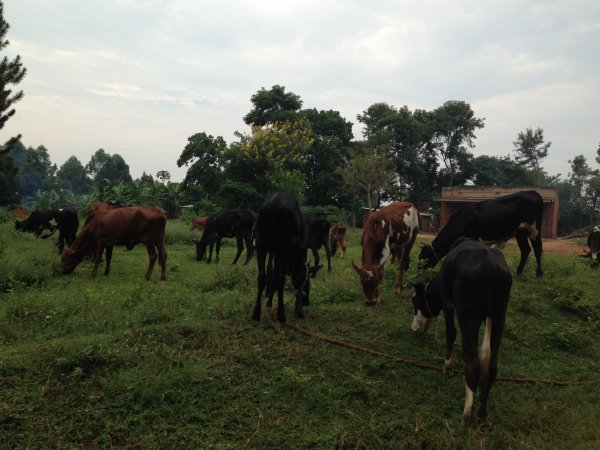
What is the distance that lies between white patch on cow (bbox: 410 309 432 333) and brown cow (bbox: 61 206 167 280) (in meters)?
6.89

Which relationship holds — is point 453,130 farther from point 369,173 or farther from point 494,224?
point 494,224

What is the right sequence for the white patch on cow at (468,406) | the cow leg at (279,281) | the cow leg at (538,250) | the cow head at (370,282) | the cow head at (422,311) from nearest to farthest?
the white patch on cow at (468,406) → the cow head at (422,311) → the cow leg at (279,281) → the cow head at (370,282) → the cow leg at (538,250)

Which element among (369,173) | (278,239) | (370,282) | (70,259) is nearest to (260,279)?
(278,239)

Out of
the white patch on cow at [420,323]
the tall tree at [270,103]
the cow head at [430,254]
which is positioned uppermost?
the tall tree at [270,103]

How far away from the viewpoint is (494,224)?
10172mm

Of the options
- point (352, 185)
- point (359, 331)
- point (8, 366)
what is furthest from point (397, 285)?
point (352, 185)

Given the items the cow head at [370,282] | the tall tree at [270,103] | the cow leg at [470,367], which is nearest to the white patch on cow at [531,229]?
the cow head at [370,282]

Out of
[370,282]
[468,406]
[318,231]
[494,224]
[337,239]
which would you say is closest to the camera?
[468,406]

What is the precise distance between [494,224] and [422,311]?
482cm

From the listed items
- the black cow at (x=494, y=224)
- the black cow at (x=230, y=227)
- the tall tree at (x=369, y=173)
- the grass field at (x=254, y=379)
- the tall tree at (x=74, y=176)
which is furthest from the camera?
the tall tree at (x=74, y=176)

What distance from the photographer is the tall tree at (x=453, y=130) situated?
48656mm

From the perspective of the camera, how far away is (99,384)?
457 centimetres

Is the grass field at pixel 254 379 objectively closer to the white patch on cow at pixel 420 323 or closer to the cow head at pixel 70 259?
the white patch on cow at pixel 420 323

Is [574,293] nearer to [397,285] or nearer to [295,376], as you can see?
[397,285]
